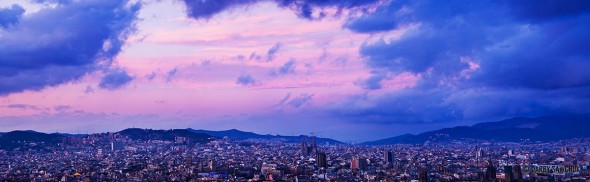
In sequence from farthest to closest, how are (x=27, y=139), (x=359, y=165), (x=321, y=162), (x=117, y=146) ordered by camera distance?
(x=117, y=146) < (x=27, y=139) < (x=321, y=162) < (x=359, y=165)

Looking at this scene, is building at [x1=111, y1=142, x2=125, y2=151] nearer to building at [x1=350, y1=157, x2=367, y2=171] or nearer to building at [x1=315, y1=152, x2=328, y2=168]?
building at [x1=315, y1=152, x2=328, y2=168]

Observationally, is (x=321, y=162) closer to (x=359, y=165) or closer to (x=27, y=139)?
(x=359, y=165)

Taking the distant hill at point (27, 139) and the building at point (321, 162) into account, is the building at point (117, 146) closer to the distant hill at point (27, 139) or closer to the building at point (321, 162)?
the distant hill at point (27, 139)

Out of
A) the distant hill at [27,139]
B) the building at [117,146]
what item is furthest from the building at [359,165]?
the distant hill at [27,139]

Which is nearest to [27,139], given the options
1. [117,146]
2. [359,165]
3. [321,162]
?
[117,146]

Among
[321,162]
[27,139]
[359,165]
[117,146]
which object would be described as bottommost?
[359,165]

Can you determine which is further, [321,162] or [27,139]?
[27,139]

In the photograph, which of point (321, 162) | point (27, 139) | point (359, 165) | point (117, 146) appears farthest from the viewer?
point (117, 146)

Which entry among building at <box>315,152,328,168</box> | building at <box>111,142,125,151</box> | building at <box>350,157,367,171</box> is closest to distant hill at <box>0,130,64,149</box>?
building at <box>111,142,125,151</box>

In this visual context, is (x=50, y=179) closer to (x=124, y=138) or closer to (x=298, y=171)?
(x=298, y=171)
